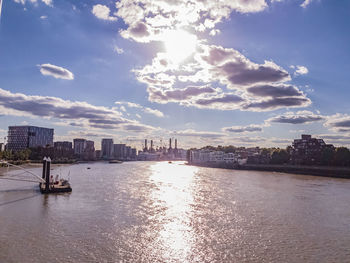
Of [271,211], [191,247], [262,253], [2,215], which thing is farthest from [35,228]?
[271,211]

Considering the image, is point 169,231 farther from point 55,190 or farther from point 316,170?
point 316,170

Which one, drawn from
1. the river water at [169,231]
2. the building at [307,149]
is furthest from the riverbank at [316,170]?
the river water at [169,231]

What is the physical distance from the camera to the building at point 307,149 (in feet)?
564

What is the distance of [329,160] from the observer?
153 m

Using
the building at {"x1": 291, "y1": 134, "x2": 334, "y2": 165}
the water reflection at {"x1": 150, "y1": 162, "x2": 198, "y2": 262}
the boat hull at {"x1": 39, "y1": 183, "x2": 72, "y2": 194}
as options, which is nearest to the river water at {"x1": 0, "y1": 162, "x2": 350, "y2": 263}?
the water reflection at {"x1": 150, "y1": 162, "x2": 198, "y2": 262}

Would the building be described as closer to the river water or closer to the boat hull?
the river water

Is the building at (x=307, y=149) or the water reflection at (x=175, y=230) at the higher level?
the building at (x=307, y=149)

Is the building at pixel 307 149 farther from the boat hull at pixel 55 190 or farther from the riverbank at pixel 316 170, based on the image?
the boat hull at pixel 55 190

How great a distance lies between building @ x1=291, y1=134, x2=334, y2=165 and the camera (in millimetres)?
171775

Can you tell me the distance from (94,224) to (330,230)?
95.8 feet

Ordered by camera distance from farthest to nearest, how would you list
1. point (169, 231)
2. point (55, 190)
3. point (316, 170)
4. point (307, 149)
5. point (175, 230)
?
point (307, 149) < point (316, 170) < point (55, 190) < point (175, 230) < point (169, 231)

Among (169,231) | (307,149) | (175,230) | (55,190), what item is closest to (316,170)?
(307,149)

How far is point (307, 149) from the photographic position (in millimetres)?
181125

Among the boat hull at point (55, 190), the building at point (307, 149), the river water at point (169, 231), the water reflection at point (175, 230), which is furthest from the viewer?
the building at point (307, 149)
